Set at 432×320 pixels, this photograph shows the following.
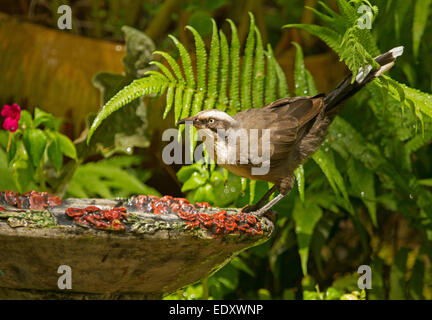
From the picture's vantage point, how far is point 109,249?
813 mm

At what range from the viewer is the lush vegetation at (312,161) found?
1.33 m

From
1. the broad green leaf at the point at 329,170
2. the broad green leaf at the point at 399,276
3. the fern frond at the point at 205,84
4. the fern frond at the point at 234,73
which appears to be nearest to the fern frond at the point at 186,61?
the fern frond at the point at 205,84

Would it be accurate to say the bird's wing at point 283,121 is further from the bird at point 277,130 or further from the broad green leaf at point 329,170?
the broad green leaf at point 329,170

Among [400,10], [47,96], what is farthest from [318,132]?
[47,96]

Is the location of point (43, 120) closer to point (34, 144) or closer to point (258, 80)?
point (34, 144)

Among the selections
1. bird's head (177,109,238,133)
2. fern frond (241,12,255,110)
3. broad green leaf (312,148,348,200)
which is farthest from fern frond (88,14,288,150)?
broad green leaf (312,148,348,200)

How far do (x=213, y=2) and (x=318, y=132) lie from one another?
1.09 metres

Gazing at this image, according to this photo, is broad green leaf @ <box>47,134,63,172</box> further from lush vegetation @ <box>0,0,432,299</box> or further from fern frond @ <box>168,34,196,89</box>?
fern frond @ <box>168,34,196,89</box>

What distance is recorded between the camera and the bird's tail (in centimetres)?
100

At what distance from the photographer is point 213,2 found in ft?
6.61

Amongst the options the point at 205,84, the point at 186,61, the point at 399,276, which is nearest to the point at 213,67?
the point at 205,84

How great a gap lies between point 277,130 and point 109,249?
393 millimetres

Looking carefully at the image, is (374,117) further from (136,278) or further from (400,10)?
(136,278)
